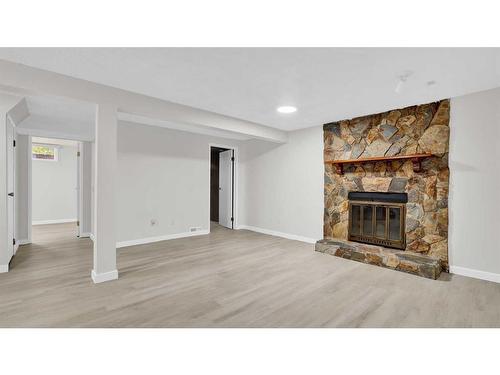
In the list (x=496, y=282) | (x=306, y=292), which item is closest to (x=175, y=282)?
(x=306, y=292)

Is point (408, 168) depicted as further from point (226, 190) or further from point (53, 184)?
point (53, 184)

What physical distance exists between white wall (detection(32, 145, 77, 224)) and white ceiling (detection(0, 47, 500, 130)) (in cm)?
565

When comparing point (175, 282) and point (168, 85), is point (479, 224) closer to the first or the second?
point (175, 282)

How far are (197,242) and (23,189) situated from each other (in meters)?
3.21

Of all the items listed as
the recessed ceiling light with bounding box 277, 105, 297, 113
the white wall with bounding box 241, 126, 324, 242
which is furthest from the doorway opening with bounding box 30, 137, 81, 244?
the recessed ceiling light with bounding box 277, 105, 297, 113

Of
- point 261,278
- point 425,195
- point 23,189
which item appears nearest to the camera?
point 261,278

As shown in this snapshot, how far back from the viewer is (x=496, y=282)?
2770 mm

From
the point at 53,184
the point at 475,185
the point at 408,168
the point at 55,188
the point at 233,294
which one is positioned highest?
the point at 408,168

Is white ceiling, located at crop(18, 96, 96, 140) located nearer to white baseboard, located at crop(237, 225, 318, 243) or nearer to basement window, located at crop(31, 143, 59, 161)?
basement window, located at crop(31, 143, 59, 161)

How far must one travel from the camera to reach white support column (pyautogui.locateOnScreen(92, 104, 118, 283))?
2.68 m

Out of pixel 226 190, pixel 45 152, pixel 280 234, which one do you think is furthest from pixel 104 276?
pixel 45 152

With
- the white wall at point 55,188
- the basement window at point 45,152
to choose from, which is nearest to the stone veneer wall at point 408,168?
the white wall at point 55,188

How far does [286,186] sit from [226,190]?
1.82m

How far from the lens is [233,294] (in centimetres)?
244
